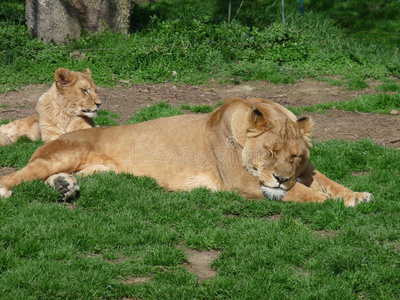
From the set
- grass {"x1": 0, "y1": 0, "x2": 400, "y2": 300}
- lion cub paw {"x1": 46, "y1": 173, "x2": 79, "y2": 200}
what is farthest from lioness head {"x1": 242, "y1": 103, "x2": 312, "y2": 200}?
lion cub paw {"x1": 46, "y1": 173, "x2": 79, "y2": 200}

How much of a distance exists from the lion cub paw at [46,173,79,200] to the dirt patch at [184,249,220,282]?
148 centimetres

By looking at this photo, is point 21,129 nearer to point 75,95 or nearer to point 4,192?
point 75,95

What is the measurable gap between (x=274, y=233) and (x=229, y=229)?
44 centimetres

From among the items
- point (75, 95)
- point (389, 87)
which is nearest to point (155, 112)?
point (75, 95)

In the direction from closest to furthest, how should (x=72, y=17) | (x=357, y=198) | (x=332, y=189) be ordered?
(x=357, y=198)
(x=332, y=189)
(x=72, y=17)

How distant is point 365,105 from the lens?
400 inches

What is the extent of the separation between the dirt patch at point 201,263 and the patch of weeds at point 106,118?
447 centimetres

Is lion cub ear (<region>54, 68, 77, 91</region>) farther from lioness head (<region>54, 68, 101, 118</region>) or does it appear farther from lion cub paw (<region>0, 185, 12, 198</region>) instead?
lion cub paw (<region>0, 185, 12, 198</region>)

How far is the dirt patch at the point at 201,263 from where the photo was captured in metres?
4.75

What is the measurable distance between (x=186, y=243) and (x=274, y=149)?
4.20ft

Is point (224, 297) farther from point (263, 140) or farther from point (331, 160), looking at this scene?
point (331, 160)

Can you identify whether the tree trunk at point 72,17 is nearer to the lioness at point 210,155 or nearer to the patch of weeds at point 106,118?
the patch of weeds at point 106,118

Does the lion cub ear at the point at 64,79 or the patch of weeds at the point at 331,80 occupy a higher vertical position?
the lion cub ear at the point at 64,79

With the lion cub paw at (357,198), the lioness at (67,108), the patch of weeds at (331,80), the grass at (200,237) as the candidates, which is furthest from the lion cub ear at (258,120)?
the patch of weeds at (331,80)
